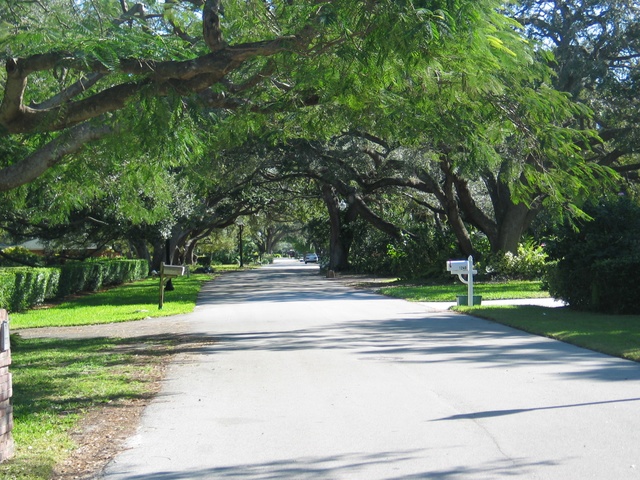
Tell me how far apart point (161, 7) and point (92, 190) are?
409 cm

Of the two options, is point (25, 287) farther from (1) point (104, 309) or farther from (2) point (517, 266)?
(2) point (517, 266)

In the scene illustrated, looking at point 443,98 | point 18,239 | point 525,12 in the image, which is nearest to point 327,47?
point 443,98

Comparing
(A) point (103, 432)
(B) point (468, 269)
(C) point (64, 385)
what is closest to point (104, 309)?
(B) point (468, 269)

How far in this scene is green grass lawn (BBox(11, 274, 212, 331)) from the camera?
20188mm

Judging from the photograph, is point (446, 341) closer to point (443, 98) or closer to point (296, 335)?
point (296, 335)

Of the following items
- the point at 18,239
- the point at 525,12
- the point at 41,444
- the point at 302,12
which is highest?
the point at 525,12

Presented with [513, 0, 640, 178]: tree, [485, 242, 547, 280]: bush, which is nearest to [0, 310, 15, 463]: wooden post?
[513, 0, 640, 178]: tree

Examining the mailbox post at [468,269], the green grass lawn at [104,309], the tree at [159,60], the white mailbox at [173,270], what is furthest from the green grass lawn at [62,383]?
the mailbox post at [468,269]

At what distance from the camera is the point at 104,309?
942 inches

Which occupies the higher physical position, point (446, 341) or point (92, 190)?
point (92, 190)

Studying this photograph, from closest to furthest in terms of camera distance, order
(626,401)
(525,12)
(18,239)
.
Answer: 1. (626,401)
2. (525,12)
3. (18,239)

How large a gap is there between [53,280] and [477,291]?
50.7 ft

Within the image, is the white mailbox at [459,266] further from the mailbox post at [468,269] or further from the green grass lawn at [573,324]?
the green grass lawn at [573,324]

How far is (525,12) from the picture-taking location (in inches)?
1051
